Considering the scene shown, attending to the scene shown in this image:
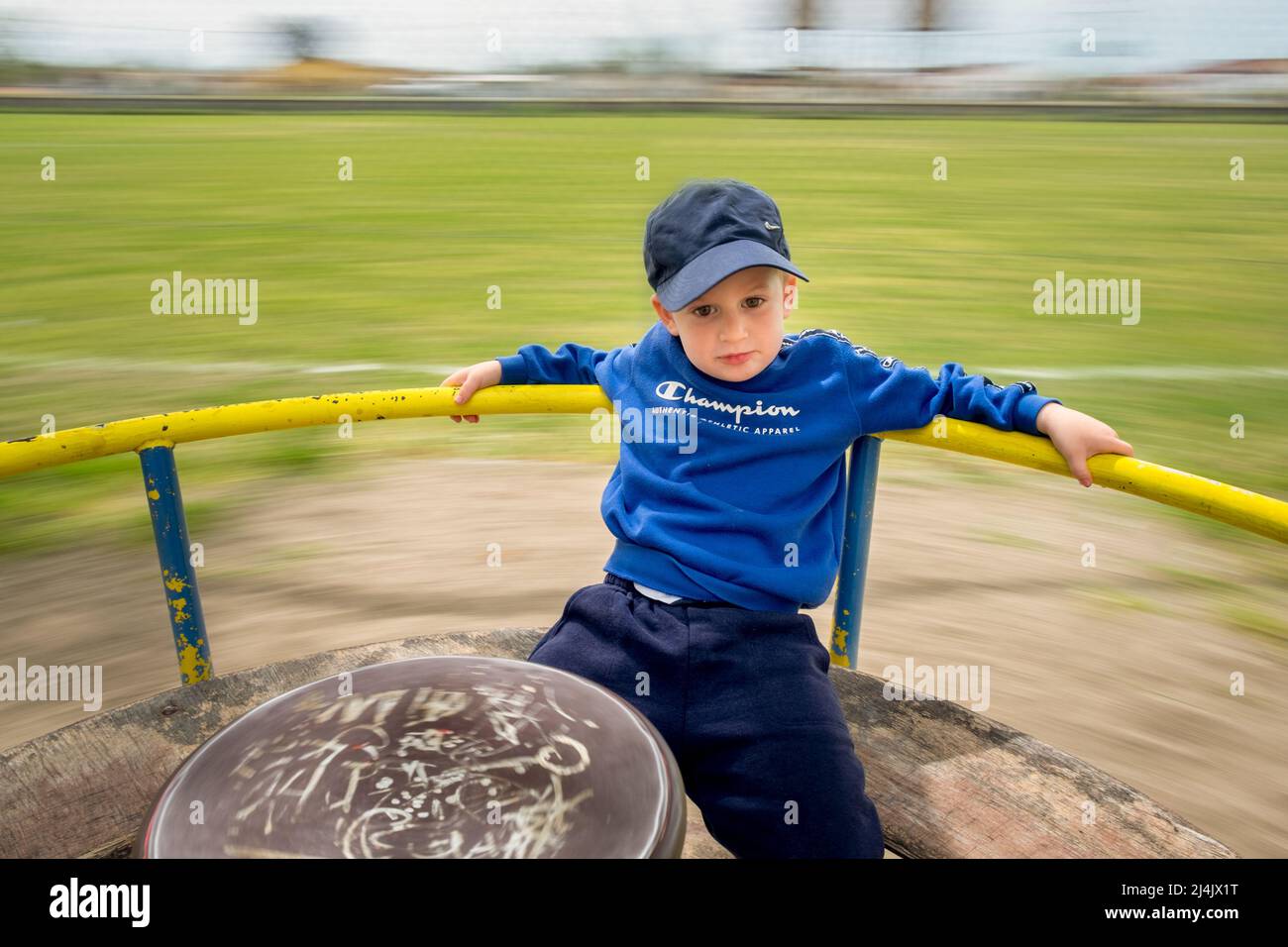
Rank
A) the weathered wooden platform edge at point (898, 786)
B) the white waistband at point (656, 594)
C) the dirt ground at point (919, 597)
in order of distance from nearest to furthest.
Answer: the weathered wooden platform edge at point (898, 786), the white waistband at point (656, 594), the dirt ground at point (919, 597)

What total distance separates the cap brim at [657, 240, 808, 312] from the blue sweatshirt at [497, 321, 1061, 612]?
14cm

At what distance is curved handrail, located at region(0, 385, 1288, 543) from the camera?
1.09 m

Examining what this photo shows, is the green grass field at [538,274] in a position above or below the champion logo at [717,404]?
above

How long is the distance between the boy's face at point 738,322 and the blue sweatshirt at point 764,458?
0.05 m

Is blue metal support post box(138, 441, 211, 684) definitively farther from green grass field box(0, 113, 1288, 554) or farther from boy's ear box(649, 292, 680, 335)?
green grass field box(0, 113, 1288, 554)

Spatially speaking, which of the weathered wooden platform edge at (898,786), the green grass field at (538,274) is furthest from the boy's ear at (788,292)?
the green grass field at (538,274)

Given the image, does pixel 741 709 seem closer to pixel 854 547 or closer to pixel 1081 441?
pixel 854 547

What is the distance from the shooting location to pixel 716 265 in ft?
4.23

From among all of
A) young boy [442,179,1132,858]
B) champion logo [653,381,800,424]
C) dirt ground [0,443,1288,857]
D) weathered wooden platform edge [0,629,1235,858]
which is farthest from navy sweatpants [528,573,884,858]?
dirt ground [0,443,1288,857]

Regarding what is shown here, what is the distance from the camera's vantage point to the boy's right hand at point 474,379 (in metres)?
1.49

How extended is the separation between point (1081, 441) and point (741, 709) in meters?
0.48

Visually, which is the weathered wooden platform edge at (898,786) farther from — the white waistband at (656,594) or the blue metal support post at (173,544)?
the white waistband at (656,594)

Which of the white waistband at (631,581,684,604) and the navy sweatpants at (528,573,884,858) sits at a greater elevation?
the white waistband at (631,581,684,604)

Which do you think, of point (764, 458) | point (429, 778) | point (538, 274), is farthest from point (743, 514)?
point (538, 274)
